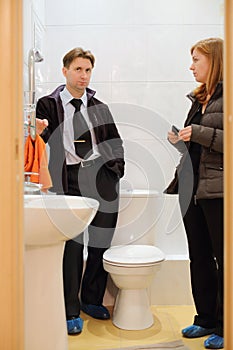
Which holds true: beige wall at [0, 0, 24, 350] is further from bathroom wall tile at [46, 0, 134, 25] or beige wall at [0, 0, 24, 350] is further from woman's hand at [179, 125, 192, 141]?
bathroom wall tile at [46, 0, 134, 25]

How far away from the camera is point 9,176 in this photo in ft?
4.81

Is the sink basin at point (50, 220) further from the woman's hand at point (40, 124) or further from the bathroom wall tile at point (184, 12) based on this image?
the bathroom wall tile at point (184, 12)

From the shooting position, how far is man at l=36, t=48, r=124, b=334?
272 cm

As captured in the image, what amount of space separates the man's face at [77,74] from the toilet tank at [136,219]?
70 cm

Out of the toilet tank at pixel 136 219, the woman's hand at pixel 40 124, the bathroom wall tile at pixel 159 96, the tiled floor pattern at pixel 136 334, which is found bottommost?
the tiled floor pattern at pixel 136 334

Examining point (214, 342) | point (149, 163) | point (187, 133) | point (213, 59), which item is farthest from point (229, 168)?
point (149, 163)

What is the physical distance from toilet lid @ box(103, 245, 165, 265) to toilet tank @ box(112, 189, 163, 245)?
9cm

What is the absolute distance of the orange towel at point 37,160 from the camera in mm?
2367

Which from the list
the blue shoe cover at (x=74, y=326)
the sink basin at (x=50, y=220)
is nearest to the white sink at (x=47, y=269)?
the sink basin at (x=50, y=220)

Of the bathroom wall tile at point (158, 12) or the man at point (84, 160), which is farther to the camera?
the bathroom wall tile at point (158, 12)

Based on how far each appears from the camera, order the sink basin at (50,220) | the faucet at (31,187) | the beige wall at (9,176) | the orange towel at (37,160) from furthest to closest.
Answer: the orange towel at (37,160), the faucet at (31,187), the sink basin at (50,220), the beige wall at (9,176)

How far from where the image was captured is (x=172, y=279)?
9.68 feet

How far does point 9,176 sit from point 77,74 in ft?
4.69

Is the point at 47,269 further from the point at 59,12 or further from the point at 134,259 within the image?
the point at 59,12
